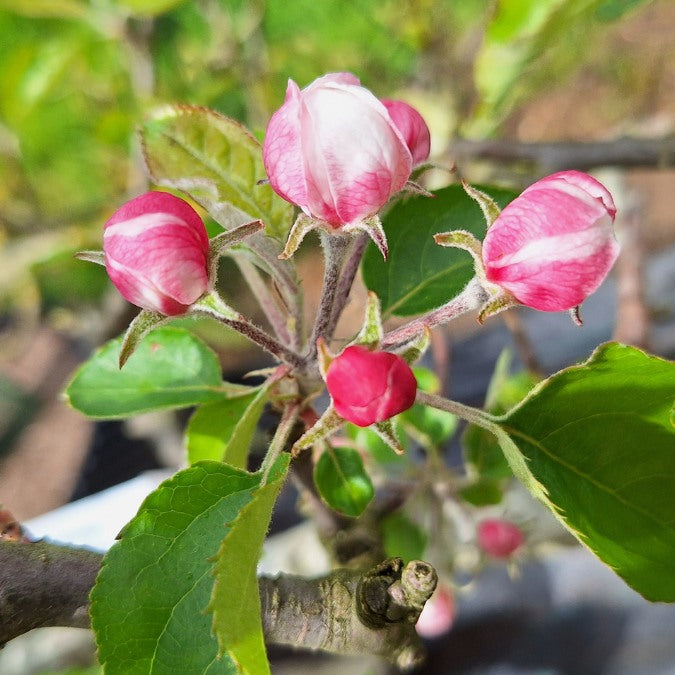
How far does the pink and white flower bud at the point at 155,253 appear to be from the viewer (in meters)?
0.39

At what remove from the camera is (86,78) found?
224 cm

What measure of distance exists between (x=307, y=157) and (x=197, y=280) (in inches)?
4.1

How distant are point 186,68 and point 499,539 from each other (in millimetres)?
2158

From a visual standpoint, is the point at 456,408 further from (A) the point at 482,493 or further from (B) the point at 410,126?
(A) the point at 482,493

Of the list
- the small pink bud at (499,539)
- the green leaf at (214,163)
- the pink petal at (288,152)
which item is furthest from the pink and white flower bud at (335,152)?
the small pink bud at (499,539)

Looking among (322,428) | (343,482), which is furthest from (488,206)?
(343,482)

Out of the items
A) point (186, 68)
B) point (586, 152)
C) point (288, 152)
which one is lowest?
point (186, 68)

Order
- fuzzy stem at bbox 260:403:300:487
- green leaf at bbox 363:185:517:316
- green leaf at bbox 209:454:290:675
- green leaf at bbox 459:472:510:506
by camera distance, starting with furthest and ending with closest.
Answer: green leaf at bbox 459:472:510:506
green leaf at bbox 363:185:517:316
fuzzy stem at bbox 260:403:300:487
green leaf at bbox 209:454:290:675

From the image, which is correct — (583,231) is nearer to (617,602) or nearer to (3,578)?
(3,578)

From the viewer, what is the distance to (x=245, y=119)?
9.27 ft

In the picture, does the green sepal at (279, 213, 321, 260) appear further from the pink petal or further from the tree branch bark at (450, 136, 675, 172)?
→ the tree branch bark at (450, 136, 675, 172)

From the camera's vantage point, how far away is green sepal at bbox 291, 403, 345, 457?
39 cm

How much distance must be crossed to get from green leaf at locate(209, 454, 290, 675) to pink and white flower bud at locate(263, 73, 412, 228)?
0.17m

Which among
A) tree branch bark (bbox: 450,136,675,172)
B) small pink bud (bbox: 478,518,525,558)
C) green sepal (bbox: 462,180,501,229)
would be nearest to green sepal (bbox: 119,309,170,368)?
green sepal (bbox: 462,180,501,229)
